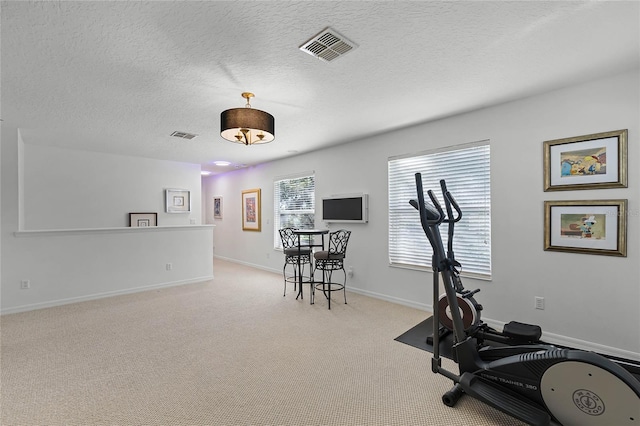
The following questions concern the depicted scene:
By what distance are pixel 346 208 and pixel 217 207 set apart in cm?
499

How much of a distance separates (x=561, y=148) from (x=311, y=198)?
12.5ft

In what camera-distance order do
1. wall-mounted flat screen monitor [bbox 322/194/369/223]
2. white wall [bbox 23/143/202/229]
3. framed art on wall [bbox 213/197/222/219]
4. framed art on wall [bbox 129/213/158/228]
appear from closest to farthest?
wall-mounted flat screen monitor [bbox 322/194/369/223] < white wall [bbox 23/143/202/229] < framed art on wall [bbox 129/213/158/228] < framed art on wall [bbox 213/197/222/219]

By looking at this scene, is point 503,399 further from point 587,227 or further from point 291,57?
point 291,57

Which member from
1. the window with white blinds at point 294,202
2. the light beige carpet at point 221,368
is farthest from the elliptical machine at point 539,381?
the window with white blinds at point 294,202

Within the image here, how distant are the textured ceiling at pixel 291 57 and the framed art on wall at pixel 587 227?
1189 mm

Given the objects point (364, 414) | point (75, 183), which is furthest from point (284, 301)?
point (75, 183)

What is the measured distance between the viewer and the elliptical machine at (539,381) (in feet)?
5.01

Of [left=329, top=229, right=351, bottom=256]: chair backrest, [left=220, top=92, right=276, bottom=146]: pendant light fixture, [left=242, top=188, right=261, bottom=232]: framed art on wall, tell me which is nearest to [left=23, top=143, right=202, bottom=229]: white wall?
[left=242, top=188, right=261, bottom=232]: framed art on wall

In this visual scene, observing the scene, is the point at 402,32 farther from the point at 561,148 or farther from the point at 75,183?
the point at 75,183

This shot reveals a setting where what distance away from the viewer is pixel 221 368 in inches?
97.0

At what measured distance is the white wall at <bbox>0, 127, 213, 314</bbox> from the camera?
3911 millimetres

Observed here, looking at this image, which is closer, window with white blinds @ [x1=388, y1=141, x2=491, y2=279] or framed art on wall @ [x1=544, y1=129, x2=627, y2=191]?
framed art on wall @ [x1=544, y1=129, x2=627, y2=191]

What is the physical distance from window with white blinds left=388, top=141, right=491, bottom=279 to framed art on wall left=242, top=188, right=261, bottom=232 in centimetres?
359

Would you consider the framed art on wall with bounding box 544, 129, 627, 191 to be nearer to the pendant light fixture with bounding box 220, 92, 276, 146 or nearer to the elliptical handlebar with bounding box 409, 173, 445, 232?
the elliptical handlebar with bounding box 409, 173, 445, 232
